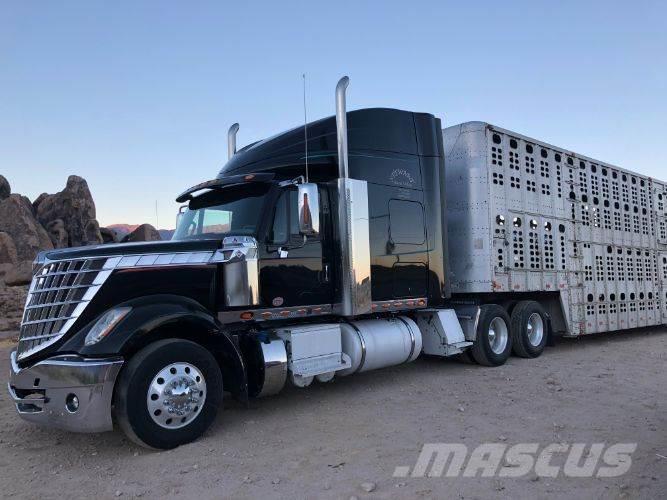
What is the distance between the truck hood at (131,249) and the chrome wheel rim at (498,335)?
17.0ft

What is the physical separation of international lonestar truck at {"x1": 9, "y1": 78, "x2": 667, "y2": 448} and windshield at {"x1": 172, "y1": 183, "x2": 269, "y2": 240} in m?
0.02

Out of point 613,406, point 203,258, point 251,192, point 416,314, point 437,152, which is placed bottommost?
point 613,406

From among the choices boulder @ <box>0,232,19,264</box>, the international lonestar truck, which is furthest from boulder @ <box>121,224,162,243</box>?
the international lonestar truck

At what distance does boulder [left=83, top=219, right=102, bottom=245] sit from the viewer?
36.6 m

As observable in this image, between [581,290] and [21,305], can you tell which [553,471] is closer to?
[581,290]

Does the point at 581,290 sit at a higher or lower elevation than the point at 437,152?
lower

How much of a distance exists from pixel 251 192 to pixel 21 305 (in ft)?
55.3

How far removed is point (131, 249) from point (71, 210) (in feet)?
116

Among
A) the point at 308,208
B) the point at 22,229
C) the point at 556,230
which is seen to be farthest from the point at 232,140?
the point at 22,229

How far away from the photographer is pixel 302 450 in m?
4.87

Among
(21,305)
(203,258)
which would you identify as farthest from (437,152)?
(21,305)

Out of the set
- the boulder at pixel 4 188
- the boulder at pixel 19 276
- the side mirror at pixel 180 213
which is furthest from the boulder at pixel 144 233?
the side mirror at pixel 180 213

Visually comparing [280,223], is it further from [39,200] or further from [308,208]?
[39,200]

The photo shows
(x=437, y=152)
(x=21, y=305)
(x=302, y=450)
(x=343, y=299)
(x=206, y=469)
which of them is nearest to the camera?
(x=206, y=469)
